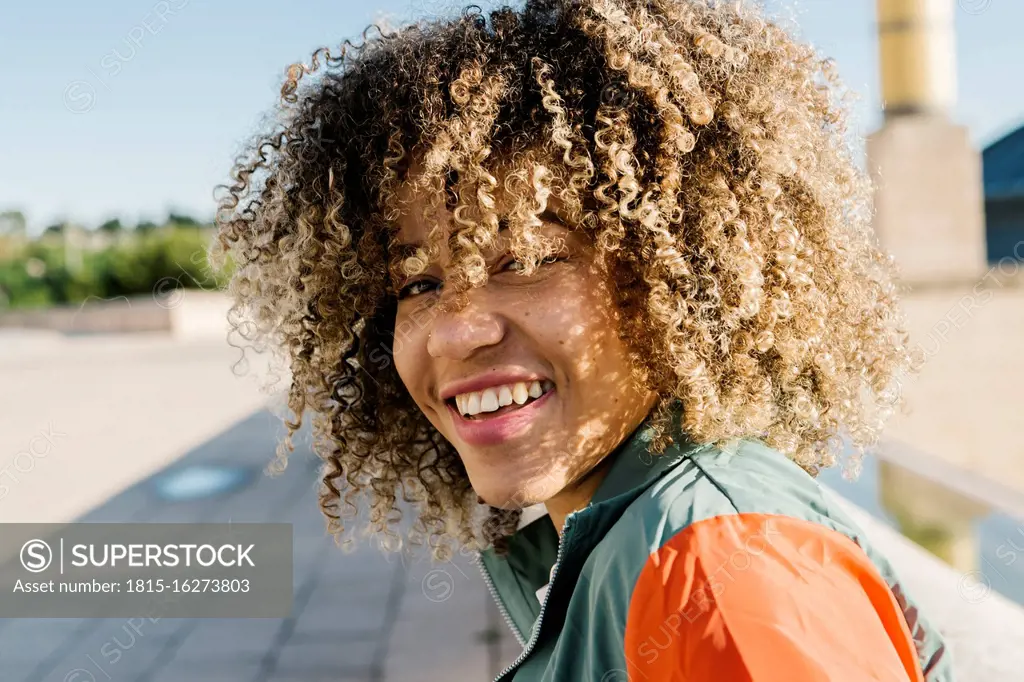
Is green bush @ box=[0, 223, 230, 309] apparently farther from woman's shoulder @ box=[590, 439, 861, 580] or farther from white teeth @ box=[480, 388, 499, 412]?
woman's shoulder @ box=[590, 439, 861, 580]

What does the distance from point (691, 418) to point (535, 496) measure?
0.94ft

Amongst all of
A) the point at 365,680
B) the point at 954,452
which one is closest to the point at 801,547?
the point at 365,680

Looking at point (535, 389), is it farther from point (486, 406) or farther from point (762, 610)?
point (762, 610)

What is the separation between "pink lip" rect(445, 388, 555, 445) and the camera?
Result: 140cm

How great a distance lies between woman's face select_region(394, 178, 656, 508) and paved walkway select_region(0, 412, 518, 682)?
197 centimetres

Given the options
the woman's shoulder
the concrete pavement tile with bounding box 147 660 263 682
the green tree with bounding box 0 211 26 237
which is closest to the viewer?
the woman's shoulder

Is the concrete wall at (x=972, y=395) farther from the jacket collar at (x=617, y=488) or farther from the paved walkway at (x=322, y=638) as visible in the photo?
the paved walkway at (x=322, y=638)

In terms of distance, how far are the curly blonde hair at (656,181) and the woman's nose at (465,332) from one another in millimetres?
50

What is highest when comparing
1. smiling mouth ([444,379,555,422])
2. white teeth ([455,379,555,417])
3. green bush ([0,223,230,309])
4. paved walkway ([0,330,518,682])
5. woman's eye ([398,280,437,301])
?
woman's eye ([398,280,437,301])

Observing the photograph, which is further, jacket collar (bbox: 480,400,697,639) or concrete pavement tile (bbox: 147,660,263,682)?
concrete pavement tile (bbox: 147,660,263,682)

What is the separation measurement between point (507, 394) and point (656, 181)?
0.43 meters

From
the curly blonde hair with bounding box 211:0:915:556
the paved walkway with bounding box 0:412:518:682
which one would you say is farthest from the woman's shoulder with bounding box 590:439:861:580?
the paved walkway with bounding box 0:412:518:682

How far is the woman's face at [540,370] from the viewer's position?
138 cm

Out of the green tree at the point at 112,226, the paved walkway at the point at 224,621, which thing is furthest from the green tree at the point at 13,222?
the paved walkway at the point at 224,621
